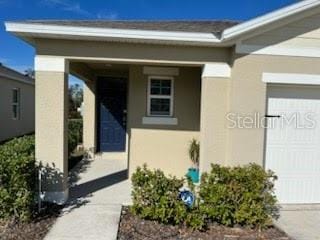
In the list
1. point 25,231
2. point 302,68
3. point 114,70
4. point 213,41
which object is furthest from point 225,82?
point 114,70

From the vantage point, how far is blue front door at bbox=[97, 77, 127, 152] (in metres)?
13.1

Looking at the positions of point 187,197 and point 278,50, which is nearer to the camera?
point 187,197

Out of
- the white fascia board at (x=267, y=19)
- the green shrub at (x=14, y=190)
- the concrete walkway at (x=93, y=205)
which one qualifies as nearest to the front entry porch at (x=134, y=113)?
the concrete walkway at (x=93, y=205)

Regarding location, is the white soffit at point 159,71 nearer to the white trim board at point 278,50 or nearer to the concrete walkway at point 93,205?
the white trim board at point 278,50

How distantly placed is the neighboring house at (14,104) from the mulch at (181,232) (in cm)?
1458

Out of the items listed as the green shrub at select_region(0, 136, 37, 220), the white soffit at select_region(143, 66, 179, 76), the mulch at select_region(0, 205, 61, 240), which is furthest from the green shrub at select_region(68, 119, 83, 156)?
the green shrub at select_region(0, 136, 37, 220)

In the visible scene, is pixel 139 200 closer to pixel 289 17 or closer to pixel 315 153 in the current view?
pixel 315 153

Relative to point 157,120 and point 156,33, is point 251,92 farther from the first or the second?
point 157,120

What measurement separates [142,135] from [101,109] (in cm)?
446

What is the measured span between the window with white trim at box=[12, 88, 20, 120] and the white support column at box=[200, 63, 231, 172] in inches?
636

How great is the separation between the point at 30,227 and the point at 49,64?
300cm

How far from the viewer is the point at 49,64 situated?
265 inches

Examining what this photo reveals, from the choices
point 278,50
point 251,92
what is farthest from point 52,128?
→ point 278,50

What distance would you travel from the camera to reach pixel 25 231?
5578mm
